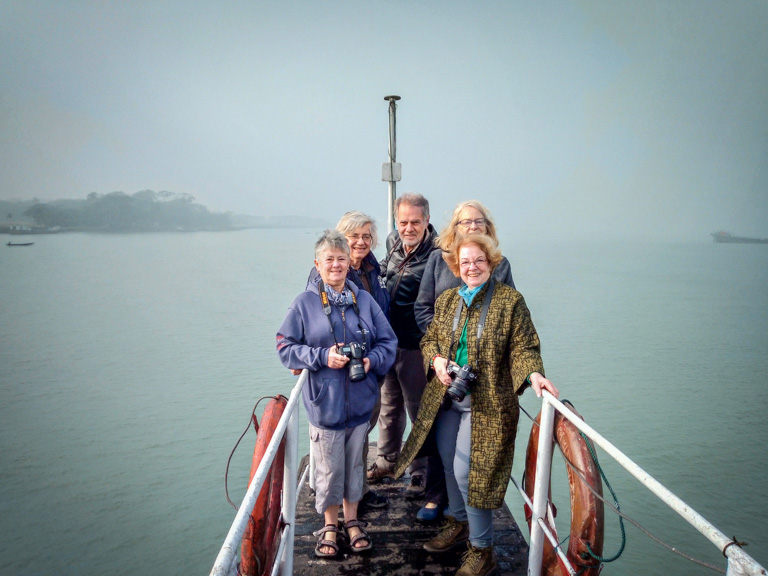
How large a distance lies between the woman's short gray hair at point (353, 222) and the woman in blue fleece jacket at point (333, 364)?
0.74 feet

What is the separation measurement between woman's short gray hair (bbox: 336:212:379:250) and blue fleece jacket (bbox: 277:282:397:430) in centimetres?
38

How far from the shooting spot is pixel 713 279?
45.8 meters

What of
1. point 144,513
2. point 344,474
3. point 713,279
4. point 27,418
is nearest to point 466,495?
point 344,474

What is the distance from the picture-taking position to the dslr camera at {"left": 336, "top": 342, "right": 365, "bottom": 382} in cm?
203

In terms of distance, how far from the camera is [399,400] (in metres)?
2.88

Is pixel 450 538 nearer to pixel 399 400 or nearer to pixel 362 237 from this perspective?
pixel 399 400

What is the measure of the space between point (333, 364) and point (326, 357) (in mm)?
46

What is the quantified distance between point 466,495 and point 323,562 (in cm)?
74

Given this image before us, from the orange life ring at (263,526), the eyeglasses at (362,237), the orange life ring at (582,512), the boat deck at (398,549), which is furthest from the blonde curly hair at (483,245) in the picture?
the boat deck at (398,549)

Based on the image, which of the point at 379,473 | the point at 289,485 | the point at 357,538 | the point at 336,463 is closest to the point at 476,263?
the point at 336,463

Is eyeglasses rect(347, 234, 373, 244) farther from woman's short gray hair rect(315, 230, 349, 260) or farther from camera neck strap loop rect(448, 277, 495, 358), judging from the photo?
camera neck strap loop rect(448, 277, 495, 358)

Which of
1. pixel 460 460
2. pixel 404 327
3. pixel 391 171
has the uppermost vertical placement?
pixel 391 171

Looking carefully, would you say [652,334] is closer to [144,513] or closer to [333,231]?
[144,513]

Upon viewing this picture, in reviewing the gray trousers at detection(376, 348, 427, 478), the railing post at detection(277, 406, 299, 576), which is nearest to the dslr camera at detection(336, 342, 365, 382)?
the railing post at detection(277, 406, 299, 576)
